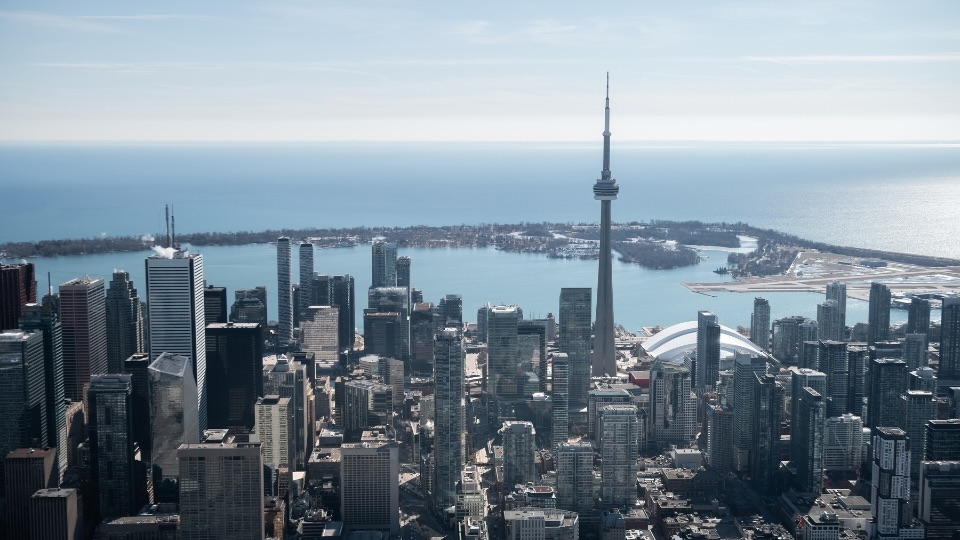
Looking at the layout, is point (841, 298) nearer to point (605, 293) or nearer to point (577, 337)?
point (605, 293)

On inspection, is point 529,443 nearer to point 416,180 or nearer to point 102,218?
point 102,218

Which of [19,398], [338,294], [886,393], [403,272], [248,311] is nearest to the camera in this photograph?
[19,398]

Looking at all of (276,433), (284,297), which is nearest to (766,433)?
(276,433)

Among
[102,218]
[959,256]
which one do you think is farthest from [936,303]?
[102,218]

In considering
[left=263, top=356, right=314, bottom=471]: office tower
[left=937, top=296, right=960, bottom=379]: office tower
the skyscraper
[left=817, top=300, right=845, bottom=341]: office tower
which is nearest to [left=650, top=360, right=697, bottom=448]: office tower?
[left=937, top=296, right=960, bottom=379]: office tower

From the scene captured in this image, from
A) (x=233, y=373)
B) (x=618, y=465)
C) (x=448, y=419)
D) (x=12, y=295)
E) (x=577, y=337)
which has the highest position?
(x=12, y=295)

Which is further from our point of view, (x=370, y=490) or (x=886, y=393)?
(x=886, y=393)

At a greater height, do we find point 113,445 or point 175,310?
point 175,310
